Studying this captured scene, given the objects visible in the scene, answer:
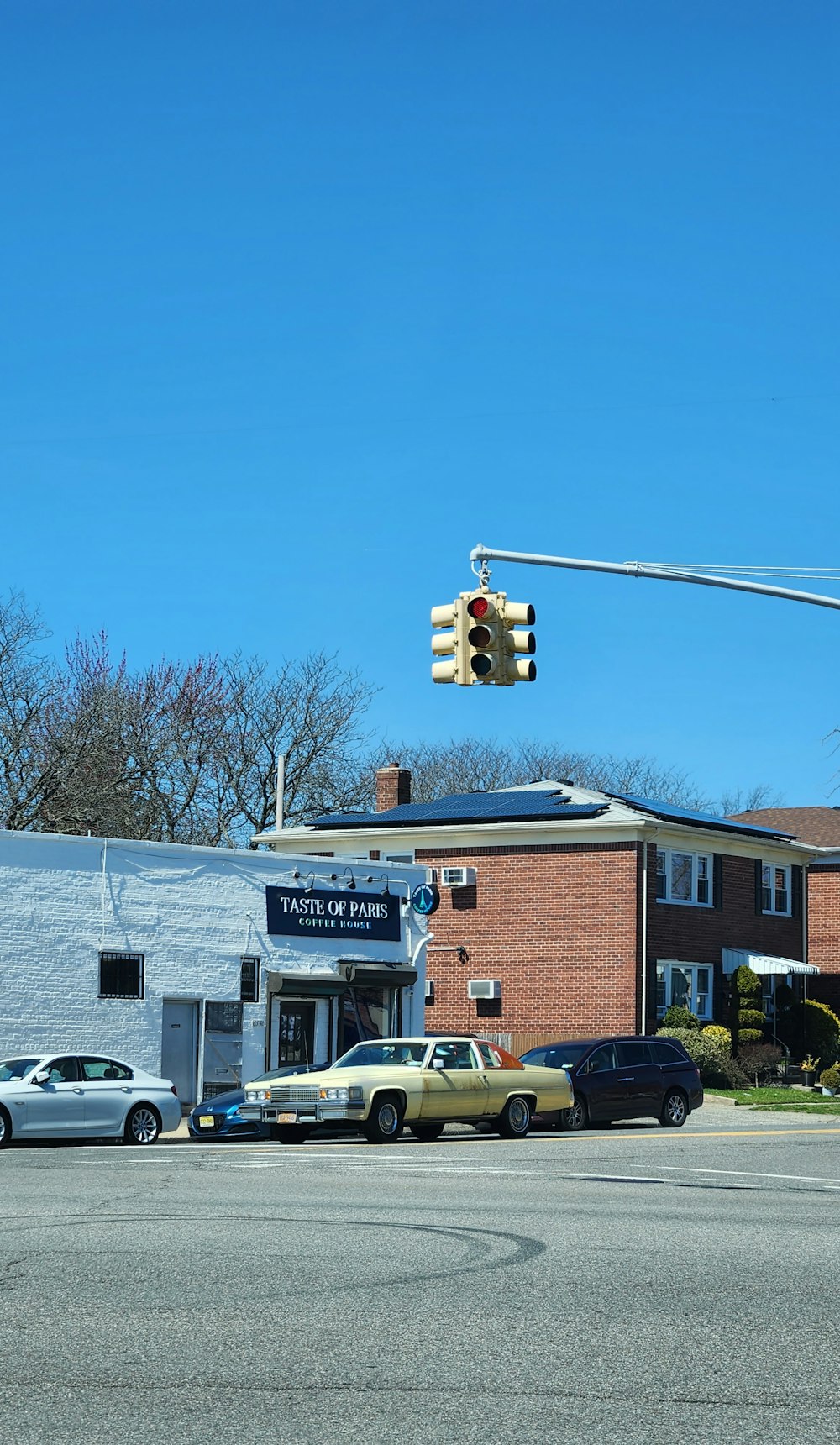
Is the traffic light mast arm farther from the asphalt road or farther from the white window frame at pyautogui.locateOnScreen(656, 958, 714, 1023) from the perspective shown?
the white window frame at pyautogui.locateOnScreen(656, 958, 714, 1023)

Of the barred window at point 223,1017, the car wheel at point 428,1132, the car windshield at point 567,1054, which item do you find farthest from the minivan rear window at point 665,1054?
the barred window at point 223,1017

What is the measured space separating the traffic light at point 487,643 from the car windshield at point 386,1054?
9461mm

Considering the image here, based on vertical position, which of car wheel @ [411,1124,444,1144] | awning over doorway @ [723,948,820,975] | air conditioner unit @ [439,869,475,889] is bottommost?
car wheel @ [411,1124,444,1144]

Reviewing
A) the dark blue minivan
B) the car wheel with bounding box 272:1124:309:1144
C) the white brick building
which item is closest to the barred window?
the white brick building

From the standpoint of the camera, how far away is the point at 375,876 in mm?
37562

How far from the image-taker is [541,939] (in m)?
43.0

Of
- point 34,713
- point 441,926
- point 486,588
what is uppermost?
point 34,713

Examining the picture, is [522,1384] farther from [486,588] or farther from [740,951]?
[740,951]

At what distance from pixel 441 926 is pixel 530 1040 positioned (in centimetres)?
515

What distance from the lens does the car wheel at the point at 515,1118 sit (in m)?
26.0

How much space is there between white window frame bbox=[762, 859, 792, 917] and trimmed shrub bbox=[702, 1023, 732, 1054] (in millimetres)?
5983

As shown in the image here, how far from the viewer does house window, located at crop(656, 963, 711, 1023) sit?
140ft

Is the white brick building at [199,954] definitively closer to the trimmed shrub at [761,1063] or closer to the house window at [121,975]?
the house window at [121,975]

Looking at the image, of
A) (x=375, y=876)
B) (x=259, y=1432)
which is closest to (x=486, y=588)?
(x=259, y=1432)
